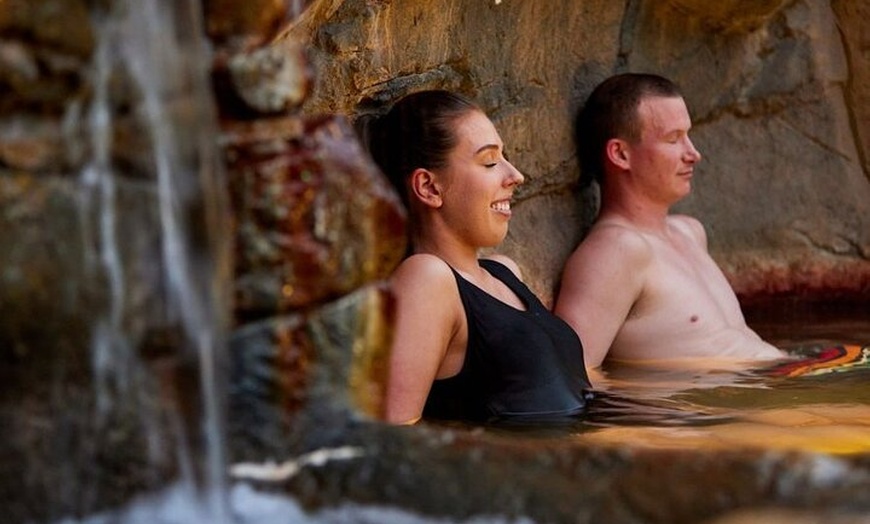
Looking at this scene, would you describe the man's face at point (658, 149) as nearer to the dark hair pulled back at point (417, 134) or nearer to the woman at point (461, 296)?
the woman at point (461, 296)

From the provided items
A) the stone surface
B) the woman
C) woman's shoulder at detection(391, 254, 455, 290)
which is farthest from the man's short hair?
the stone surface

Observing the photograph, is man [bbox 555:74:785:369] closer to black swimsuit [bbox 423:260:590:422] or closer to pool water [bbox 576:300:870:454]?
pool water [bbox 576:300:870:454]

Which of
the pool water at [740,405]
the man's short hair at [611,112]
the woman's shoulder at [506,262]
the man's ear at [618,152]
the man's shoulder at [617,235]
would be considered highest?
the man's short hair at [611,112]

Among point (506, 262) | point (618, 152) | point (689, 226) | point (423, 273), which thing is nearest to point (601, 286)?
point (506, 262)

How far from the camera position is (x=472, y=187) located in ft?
12.2

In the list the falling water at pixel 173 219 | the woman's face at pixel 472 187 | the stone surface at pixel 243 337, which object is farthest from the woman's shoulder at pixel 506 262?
the falling water at pixel 173 219

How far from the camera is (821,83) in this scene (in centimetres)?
519

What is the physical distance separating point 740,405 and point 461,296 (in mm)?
778

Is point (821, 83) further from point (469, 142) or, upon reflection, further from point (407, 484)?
point (407, 484)

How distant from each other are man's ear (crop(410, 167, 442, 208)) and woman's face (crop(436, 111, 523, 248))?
18 millimetres

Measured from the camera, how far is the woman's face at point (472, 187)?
3.71 meters

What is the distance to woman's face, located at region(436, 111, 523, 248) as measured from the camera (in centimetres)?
371

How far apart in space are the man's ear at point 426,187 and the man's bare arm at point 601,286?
0.78 metres

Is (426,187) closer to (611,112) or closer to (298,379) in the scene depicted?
(611,112)
